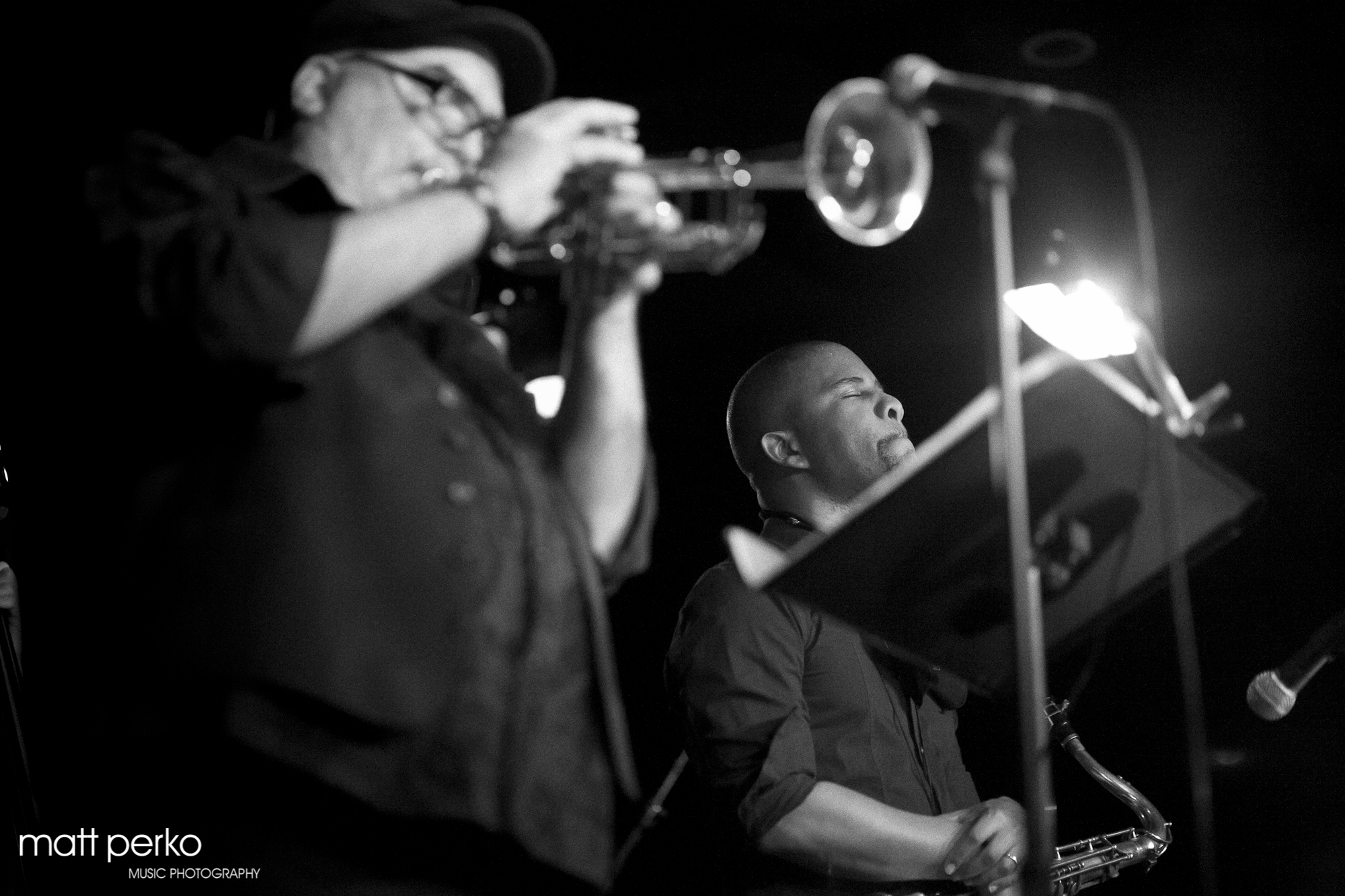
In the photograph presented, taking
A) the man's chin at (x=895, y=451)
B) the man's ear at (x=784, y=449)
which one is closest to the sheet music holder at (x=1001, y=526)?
the man's chin at (x=895, y=451)

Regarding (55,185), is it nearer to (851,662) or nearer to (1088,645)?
(851,662)

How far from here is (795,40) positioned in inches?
181

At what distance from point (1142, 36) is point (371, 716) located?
398 cm

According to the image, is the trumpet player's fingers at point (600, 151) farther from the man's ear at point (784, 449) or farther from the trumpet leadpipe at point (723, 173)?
the man's ear at point (784, 449)

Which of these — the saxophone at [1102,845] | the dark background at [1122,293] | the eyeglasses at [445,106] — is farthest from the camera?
the dark background at [1122,293]

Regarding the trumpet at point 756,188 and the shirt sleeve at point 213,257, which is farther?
the trumpet at point 756,188

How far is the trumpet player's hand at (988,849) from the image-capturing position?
3.06 meters

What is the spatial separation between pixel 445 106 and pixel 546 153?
32 centimetres

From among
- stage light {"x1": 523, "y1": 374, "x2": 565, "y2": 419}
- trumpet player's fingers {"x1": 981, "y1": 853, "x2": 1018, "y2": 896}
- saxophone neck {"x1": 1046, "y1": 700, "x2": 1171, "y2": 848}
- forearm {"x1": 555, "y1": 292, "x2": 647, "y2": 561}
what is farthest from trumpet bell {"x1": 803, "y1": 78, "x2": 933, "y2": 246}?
saxophone neck {"x1": 1046, "y1": 700, "x2": 1171, "y2": 848}

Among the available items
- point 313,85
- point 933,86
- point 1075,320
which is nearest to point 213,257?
point 313,85

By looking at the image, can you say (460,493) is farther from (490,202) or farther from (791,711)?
(791,711)

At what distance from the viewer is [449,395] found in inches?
80.4

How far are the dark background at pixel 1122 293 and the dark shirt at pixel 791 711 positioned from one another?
1310 mm

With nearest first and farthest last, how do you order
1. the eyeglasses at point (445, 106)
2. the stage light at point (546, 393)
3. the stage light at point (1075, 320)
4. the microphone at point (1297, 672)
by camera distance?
the eyeglasses at point (445, 106), the microphone at point (1297, 672), the stage light at point (1075, 320), the stage light at point (546, 393)
